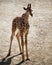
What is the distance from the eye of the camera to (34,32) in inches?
510

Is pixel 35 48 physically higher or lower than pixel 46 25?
lower

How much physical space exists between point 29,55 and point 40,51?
639mm

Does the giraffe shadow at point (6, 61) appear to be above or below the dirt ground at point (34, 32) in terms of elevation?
below

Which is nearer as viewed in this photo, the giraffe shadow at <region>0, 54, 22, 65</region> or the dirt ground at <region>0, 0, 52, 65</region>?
the giraffe shadow at <region>0, 54, 22, 65</region>

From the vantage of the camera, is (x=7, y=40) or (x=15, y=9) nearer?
(x=7, y=40)

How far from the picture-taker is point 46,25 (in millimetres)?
14117

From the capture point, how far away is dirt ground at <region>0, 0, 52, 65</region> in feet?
32.8

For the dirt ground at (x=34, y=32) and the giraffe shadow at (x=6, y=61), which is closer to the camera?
the giraffe shadow at (x=6, y=61)

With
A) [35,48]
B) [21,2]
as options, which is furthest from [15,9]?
[35,48]

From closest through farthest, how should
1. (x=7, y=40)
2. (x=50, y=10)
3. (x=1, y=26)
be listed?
1. (x=7, y=40)
2. (x=1, y=26)
3. (x=50, y=10)

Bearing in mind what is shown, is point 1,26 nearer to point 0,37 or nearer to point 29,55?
point 0,37

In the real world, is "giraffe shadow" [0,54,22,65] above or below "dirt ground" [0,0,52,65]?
below

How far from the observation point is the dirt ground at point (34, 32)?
10000mm

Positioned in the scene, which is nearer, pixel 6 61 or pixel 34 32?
pixel 6 61
